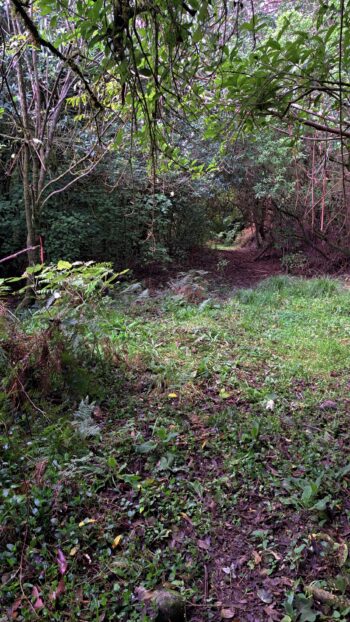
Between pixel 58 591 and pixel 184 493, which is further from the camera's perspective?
pixel 184 493

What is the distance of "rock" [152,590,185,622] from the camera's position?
66.5 inches

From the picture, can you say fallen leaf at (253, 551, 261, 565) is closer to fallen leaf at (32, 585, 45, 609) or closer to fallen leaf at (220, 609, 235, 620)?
fallen leaf at (220, 609, 235, 620)

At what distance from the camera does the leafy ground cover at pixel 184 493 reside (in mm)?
1797

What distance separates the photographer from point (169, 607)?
170 cm

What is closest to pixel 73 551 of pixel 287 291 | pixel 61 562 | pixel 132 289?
pixel 61 562

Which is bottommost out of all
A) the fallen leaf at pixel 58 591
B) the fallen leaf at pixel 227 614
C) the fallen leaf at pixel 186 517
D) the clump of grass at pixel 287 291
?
the fallen leaf at pixel 227 614

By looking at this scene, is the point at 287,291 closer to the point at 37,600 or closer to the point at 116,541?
the point at 116,541

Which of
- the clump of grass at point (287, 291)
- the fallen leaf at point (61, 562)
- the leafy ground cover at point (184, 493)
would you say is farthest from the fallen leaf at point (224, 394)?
the clump of grass at point (287, 291)

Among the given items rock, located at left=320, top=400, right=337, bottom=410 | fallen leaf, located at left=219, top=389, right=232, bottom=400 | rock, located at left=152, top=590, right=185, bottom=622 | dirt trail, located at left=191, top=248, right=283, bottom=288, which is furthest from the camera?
dirt trail, located at left=191, top=248, right=283, bottom=288

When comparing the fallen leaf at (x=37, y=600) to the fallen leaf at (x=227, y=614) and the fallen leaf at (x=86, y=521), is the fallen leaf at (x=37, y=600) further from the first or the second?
the fallen leaf at (x=227, y=614)

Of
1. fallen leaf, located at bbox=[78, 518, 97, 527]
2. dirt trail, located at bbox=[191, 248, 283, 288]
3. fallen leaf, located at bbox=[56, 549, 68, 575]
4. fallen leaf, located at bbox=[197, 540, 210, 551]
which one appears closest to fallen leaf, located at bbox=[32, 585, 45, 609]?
fallen leaf, located at bbox=[56, 549, 68, 575]

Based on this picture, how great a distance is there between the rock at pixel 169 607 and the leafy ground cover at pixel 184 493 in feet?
0.16

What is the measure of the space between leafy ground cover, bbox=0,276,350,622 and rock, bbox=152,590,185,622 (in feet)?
0.16

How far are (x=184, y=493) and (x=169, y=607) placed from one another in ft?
2.15
